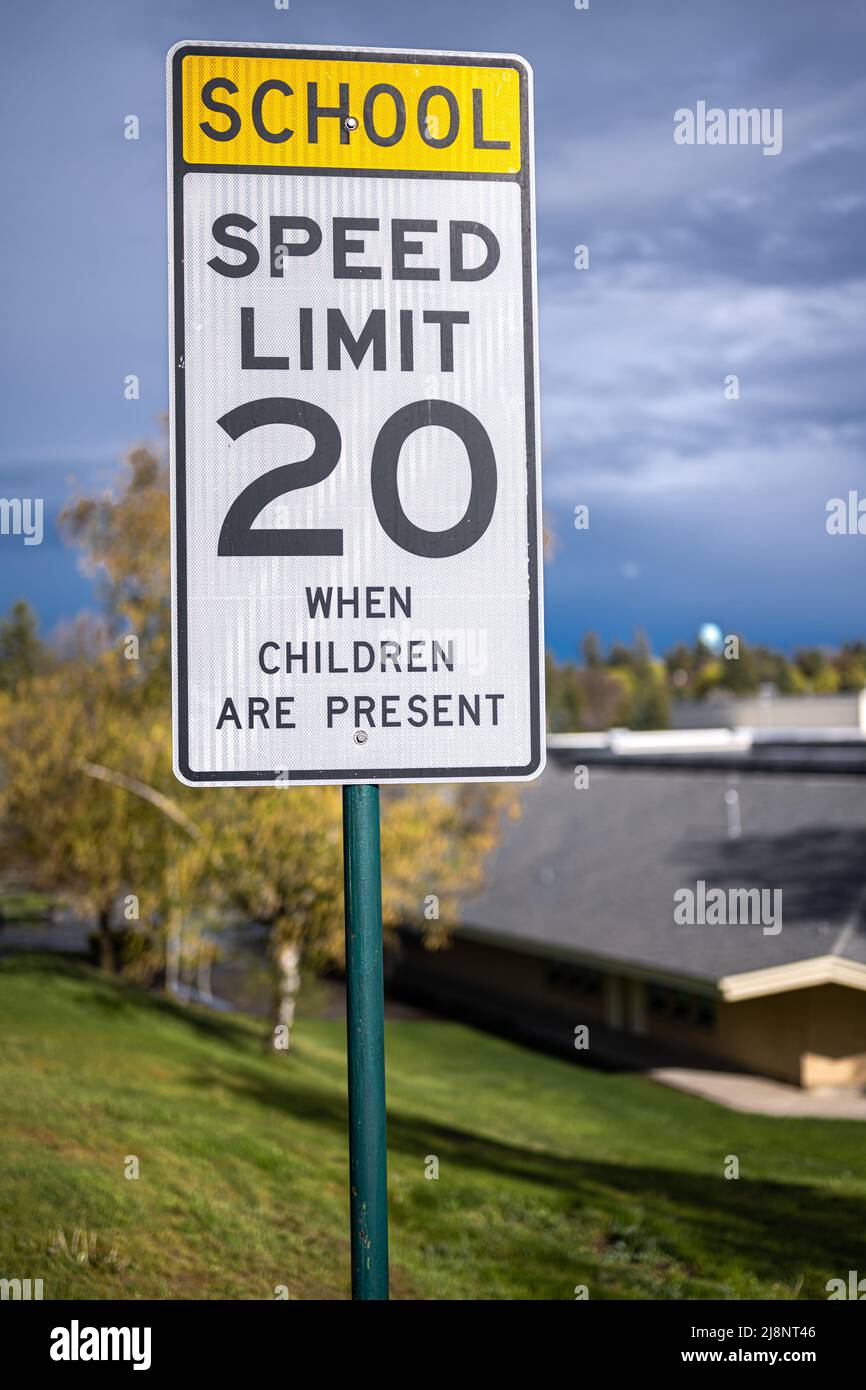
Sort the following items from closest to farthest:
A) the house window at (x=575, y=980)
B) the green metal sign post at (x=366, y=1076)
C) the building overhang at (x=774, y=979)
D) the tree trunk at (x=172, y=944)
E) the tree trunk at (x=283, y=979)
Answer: the green metal sign post at (x=366, y=1076), the tree trunk at (x=172, y=944), the tree trunk at (x=283, y=979), the building overhang at (x=774, y=979), the house window at (x=575, y=980)

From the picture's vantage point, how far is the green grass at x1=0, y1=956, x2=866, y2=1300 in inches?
303

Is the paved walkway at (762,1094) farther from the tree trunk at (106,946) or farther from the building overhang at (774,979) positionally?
the tree trunk at (106,946)

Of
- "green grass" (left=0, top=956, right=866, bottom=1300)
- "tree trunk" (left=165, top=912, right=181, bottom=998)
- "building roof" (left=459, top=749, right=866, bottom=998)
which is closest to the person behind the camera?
"green grass" (left=0, top=956, right=866, bottom=1300)

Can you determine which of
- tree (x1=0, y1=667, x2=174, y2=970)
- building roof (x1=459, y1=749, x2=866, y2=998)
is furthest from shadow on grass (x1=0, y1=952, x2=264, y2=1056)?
building roof (x1=459, y1=749, x2=866, y2=998)

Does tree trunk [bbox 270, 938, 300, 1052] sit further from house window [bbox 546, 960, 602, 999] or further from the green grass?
house window [bbox 546, 960, 602, 999]

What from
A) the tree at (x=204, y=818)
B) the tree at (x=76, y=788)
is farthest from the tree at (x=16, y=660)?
the tree at (x=204, y=818)

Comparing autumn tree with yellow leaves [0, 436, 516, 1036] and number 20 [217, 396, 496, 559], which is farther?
autumn tree with yellow leaves [0, 436, 516, 1036]

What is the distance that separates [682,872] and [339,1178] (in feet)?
56.3

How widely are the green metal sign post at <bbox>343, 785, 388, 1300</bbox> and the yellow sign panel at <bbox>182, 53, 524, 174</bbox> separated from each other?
120 cm

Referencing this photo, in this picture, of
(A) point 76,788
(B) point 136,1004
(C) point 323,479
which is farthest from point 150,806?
(C) point 323,479

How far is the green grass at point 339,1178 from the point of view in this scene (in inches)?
303

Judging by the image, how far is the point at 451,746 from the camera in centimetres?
223

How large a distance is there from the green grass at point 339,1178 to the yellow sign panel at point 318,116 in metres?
5.50
